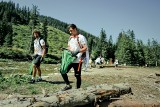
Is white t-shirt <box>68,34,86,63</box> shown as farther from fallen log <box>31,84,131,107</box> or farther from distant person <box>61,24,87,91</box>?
fallen log <box>31,84,131,107</box>

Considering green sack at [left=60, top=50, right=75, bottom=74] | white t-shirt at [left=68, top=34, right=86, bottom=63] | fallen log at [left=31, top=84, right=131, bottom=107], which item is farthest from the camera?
white t-shirt at [left=68, top=34, right=86, bottom=63]

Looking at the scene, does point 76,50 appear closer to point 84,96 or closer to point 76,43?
point 76,43

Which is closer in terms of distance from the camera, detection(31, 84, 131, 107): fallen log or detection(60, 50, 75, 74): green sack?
detection(31, 84, 131, 107): fallen log

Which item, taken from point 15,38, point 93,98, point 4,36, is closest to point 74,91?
point 93,98

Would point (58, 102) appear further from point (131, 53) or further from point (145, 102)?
point (131, 53)

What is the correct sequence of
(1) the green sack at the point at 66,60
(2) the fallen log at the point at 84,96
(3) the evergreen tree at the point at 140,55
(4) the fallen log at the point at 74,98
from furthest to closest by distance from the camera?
(3) the evergreen tree at the point at 140,55, (1) the green sack at the point at 66,60, (2) the fallen log at the point at 84,96, (4) the fallen log at the point at 74,98

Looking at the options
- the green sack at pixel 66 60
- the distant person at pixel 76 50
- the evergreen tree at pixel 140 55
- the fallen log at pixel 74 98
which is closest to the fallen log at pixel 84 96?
the fallen log at pixel 74 98

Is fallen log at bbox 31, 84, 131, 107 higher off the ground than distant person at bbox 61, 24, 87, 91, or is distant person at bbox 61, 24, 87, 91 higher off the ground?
distant person at bbox 61, 24, 87, 91

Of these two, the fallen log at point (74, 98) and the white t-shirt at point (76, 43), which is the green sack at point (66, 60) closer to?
the white t-shirt at point (76, 43)

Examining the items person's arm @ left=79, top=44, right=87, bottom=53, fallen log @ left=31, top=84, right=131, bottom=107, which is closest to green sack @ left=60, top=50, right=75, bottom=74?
person's arm @ left=79, top=44, right=87, bottom=53

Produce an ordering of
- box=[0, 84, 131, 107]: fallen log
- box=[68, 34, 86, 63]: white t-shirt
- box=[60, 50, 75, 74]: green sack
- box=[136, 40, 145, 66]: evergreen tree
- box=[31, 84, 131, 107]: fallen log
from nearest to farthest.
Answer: box=[0, 84, 131, 107]: fallen log < box=[31, 84, 131, 107]: fallen log < box=[60, 50, 75, 74]: green sack < box=[68, 34, 86, 63]: white t-shirt < box=[136, 40, 145, 66]: evergreen tree

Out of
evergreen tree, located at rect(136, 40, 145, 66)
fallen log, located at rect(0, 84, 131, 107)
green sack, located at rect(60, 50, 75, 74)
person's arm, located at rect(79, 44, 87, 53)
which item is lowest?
fallen log, located at rect(0, 84, 131, 107)

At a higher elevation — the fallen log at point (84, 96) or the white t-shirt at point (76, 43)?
the white t-shirt at point (76, 43)

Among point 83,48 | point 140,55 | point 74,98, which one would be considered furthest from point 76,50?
point 140,55
